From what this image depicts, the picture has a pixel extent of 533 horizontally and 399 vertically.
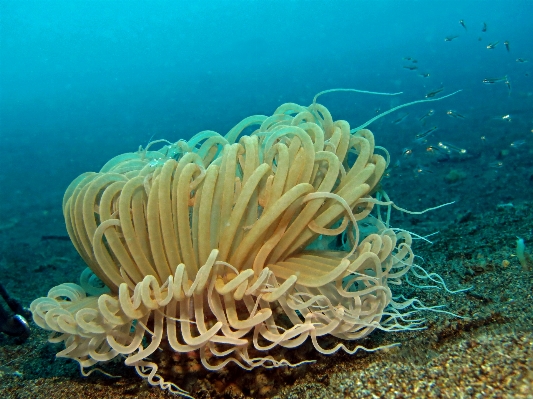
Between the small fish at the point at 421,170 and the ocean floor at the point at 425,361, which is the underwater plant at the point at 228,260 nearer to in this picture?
the ocean floor at the point at 425,361

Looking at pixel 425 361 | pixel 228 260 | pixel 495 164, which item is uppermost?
pixel 228 260

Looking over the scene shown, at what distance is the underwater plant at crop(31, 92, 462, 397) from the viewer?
2469 millimetres

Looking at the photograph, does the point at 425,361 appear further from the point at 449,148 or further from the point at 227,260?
the point at 449,148

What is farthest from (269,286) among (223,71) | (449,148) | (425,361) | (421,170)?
(223,71)

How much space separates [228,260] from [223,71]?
84.7 m

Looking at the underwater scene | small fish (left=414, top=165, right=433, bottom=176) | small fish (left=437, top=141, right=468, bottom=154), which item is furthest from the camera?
small fish (left=437, top=141, right=468, bottom=154)

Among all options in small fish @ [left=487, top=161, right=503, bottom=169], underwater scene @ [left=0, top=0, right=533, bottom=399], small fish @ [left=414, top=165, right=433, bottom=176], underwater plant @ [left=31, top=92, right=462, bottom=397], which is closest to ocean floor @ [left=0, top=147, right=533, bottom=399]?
underwater scene @ [left=0, top=0, right=533, bottom=399]

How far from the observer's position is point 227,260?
2645 mm

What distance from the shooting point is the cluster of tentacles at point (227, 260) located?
2.47 metres

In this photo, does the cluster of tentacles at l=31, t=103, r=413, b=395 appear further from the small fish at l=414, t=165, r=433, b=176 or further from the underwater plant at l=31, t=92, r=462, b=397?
the small fish at l=414, t=165, r=433, b=176

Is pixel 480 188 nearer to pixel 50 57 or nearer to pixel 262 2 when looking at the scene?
pixel 50 57

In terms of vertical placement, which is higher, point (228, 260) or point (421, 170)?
point (228, 260)

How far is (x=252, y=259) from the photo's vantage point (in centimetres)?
267

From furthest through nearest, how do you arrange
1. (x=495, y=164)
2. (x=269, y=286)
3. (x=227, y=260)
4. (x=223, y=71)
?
(x=223, y=71), (x=495, y=164), (x=227, y=260), (x=269, y=286)
